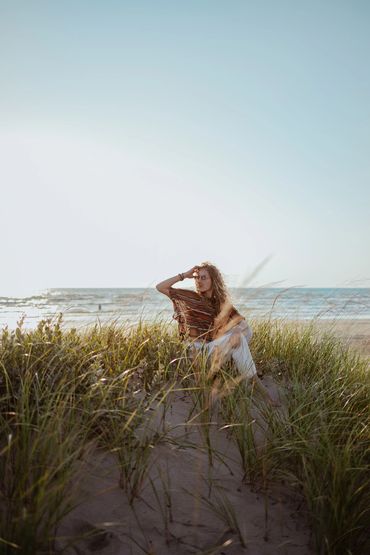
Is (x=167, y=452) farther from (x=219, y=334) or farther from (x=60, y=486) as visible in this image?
(x=219, y=334)

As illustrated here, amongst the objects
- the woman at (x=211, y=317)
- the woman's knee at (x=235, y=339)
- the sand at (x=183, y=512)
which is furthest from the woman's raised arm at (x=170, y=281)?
the sand at (x=183, y=512)

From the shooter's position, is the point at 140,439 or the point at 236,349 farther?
the point at 236,349

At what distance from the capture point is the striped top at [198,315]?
185 inches

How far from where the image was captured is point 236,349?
13.7 ft

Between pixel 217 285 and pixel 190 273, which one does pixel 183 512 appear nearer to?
pixel 217 285

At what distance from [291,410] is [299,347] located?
6.02 ft

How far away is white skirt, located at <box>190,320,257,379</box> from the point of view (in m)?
3.97

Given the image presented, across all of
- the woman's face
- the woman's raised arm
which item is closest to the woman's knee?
the woman's face

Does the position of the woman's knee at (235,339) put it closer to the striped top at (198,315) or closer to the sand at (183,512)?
the striped top at (198,315)

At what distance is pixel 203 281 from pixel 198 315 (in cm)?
50

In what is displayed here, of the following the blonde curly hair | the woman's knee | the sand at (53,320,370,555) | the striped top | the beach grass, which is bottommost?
the sand at (53,320,370,555)

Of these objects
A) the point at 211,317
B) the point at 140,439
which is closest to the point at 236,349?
the point at 211,317

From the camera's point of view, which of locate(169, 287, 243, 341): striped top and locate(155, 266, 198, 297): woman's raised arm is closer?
locate(169, 287, 243, 341): striped top

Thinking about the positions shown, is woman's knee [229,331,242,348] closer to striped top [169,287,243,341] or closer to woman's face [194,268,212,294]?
striped top [169,287,243,341]
